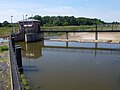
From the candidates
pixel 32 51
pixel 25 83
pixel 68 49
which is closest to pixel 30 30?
pixel 32 51

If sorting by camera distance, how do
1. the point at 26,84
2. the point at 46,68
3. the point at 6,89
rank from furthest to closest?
the point at 46,68 → the point at 26,84 → the point at 6,89

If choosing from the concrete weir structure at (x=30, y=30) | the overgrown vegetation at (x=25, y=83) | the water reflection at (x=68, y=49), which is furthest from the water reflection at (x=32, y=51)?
the overgrown vegetation at (x=25, y=83)

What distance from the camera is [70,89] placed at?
15.3 meters

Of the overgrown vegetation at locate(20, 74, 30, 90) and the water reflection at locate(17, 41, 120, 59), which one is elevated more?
the water reflection at locate(17, 41, 120, 59)

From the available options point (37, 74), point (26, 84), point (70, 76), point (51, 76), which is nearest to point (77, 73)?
point (70, 76)

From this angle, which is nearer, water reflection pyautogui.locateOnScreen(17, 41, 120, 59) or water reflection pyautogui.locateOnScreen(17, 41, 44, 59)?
water reflection pyautogui.locateOnScreen(17, 41, 44, 59)

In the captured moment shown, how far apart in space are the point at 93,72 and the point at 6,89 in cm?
979

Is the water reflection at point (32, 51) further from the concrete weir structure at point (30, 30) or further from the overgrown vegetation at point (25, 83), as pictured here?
the overgrown vegetation at point (25, 83)

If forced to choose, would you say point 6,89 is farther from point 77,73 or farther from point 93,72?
point 93,72

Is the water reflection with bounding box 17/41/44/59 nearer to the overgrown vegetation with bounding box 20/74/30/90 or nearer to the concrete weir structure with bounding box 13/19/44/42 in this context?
the concrete weir structure with bounding box 13/19/44/42

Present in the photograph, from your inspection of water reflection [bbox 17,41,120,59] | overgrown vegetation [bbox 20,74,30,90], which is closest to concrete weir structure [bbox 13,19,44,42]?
water reflection [bbox 17,41,120,59]

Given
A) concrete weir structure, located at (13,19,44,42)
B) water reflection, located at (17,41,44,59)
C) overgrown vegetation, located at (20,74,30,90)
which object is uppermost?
concrete weir structure, located at (13,19,44,42)

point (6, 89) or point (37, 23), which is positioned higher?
point (37, 23)

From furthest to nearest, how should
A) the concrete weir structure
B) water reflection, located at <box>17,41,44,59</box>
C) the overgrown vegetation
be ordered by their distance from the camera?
the concrete weir structure < water reflection, located at <box>17,41,44,59</box> < the overgrown vegetation
